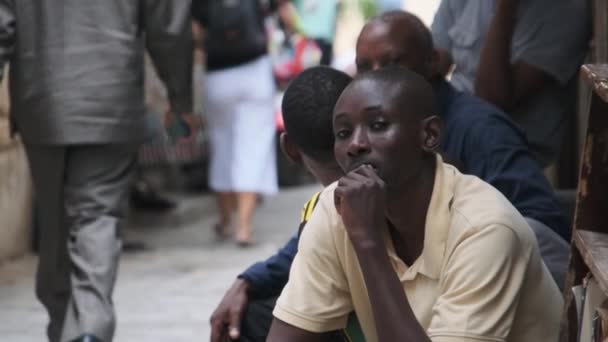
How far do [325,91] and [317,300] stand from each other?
0.75m

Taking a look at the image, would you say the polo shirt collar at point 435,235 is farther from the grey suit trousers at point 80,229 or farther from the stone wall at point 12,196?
the stone wall at point 12,196

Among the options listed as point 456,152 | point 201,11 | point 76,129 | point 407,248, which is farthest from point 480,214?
point 201,11

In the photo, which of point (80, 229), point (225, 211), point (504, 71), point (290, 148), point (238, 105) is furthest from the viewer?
point (225, 211)

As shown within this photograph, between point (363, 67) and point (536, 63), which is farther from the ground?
point (363, 67)

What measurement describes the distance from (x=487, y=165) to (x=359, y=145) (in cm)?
101

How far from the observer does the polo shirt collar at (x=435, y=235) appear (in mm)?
2828

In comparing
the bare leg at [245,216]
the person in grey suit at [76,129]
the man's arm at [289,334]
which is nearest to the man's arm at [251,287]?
the man's arm at [289,334]

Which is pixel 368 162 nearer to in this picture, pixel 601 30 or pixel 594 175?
pixel 594 175

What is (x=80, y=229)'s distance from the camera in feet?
16.1

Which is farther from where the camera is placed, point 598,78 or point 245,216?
point 245,216

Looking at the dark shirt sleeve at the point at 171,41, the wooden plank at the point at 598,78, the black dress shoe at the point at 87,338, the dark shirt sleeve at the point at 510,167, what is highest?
the wooden plank at the point at 598,78

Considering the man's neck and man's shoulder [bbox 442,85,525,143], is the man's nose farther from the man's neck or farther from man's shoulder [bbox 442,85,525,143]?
man's shoulder [bbox 442,85,525,143]

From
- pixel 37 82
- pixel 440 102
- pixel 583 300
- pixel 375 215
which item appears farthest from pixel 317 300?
pixel 37 82

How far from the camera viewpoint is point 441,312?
2760 mm
